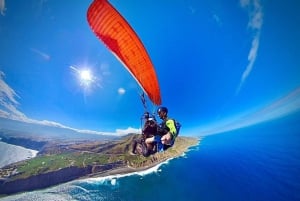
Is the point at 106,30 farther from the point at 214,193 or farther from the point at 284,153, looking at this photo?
the point at 284,153

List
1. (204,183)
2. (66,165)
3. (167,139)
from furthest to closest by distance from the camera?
(66,165) → (204,183) → (167,139)

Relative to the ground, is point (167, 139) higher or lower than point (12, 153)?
lower

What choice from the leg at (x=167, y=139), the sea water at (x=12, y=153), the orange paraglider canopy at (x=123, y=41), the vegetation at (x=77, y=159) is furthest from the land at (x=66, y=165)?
the leg at (x=167, y=139)

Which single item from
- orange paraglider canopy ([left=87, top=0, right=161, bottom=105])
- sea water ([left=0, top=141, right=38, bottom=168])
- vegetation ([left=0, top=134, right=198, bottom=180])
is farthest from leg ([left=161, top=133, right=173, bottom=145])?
sea water ([left=0, top=141, right=38, bottom=168])

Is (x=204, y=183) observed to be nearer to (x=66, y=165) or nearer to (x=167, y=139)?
(x=66, y=165)

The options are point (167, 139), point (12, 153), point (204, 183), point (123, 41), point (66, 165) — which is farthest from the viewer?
point (12, 153)

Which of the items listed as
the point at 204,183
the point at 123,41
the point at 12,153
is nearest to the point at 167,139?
the point at 123,41

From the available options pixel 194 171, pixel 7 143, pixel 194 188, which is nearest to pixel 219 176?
pixel 194 171
